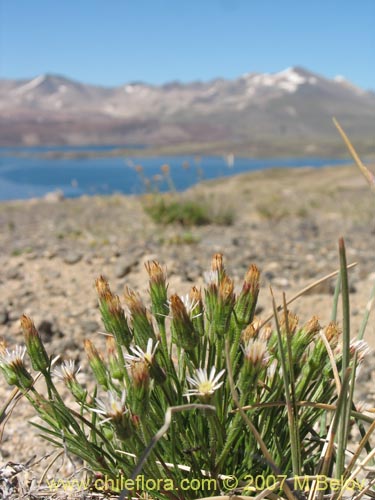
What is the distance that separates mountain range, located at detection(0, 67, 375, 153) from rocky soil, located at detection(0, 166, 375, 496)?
117 feet

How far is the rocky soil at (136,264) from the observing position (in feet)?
6.80

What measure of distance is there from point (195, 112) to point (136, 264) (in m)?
66.0

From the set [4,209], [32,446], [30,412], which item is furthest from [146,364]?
[4,209]

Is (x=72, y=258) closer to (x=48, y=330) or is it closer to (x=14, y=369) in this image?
(x=48, y=330)

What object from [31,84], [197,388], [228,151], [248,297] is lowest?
[197,388]

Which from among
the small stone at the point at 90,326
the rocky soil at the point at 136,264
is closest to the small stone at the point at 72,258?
the rocky soil at the point at 136,264

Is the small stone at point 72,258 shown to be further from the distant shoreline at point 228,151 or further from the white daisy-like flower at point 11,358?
the distant shoreline at point 228,151

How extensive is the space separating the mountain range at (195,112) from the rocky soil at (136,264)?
35.5m

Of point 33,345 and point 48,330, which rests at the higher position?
point 33,345

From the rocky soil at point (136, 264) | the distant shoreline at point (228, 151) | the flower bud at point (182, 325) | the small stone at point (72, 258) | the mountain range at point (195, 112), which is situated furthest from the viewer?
the mountain range at point (195, 112)

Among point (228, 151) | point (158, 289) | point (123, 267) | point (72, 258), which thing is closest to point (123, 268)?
point (123, 267)

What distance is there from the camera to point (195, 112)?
66938 millimetres

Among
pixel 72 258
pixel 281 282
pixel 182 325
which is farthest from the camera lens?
pixel 72 258

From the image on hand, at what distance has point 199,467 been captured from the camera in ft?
2.80
